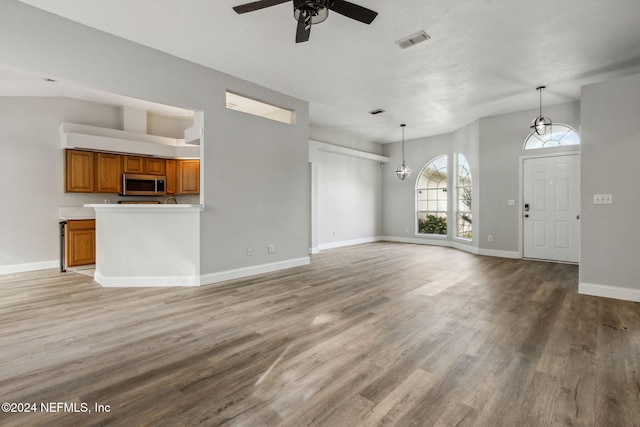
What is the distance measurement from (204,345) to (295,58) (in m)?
3.70

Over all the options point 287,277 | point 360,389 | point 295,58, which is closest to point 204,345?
point 360,389

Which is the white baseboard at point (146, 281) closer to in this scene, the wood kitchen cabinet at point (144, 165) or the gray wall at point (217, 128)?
the gray wall at point (217, 128)

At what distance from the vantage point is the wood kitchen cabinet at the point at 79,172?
5.79 m

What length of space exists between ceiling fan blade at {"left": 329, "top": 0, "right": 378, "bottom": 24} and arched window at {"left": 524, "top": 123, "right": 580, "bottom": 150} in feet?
18.2

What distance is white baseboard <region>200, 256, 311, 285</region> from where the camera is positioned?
4.46 m

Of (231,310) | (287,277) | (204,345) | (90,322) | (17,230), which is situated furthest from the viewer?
(17,230)

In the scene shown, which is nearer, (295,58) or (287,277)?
(295,58)

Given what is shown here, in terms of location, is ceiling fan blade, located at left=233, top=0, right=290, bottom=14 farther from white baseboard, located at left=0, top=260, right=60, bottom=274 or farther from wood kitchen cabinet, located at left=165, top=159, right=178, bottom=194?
white baseboard, located at left=0, top=260, right=60, bottom=274

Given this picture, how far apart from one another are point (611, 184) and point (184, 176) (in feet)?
25.7

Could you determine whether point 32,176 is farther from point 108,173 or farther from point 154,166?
point 154,166

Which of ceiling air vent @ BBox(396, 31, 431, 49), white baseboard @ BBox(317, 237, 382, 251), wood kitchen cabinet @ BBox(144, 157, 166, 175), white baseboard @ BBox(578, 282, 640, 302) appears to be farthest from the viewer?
white baseboard @ BBox(317, 237, 382, 251)

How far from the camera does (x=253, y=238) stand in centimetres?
505

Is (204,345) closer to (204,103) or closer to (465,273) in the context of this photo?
(204,103)

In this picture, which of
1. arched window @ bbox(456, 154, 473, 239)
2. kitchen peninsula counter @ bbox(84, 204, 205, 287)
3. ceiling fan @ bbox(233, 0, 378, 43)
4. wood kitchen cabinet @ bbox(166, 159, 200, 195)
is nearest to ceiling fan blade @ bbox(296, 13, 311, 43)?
ceiling fan @ bbox(233, 0, 378, 43)
